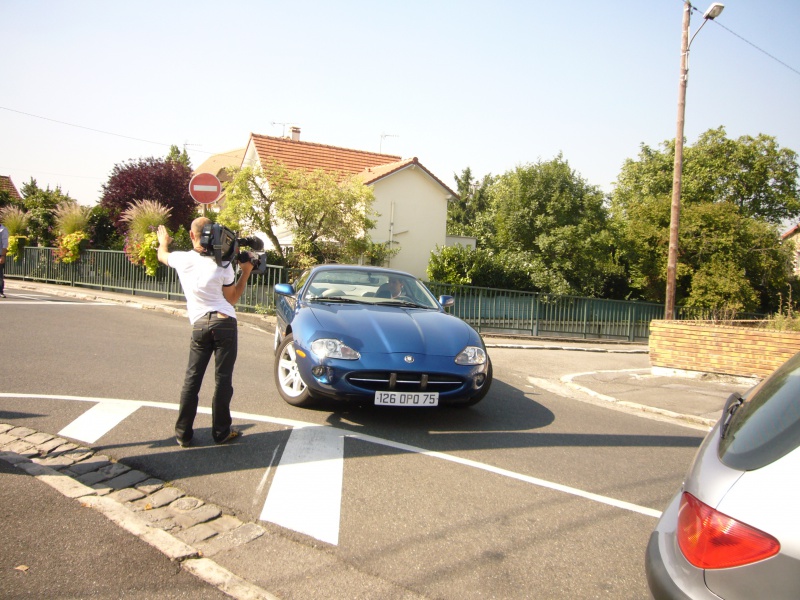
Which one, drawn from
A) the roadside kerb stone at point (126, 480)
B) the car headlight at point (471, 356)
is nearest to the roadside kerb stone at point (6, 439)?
the roadside kerb stone at point (126, 480)

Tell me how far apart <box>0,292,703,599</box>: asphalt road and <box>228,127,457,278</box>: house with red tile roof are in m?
22.3

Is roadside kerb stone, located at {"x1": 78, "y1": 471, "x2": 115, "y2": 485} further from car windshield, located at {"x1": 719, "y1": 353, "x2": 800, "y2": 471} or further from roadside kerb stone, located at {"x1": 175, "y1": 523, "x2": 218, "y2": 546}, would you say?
car windshield, located at {"x1": 719, "y1": 353, "x2": 800, "y2": 471}

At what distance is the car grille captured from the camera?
5891 mm

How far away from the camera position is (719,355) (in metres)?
11.2


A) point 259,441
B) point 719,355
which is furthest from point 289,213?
point 259,441

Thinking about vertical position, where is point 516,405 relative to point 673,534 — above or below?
below

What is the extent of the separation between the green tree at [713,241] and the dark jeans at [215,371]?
88.1 ft

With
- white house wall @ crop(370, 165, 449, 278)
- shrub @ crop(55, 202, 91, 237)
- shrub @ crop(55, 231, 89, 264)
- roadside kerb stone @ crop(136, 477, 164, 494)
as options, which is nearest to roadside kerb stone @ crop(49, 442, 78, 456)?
roadside kerb stone @ crop(136, 477, 164, 494)

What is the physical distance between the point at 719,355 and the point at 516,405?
5276 mm

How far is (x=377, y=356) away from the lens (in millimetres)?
5973

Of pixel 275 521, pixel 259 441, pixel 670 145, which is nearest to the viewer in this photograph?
pixel 275 521

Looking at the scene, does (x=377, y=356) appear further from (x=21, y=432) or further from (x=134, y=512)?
(x=21, y=432)

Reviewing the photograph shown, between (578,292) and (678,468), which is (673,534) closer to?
(678,468)

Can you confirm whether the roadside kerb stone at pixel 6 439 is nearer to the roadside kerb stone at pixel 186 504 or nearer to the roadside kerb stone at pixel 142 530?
the roadside kerb stone at pixel 142 530
